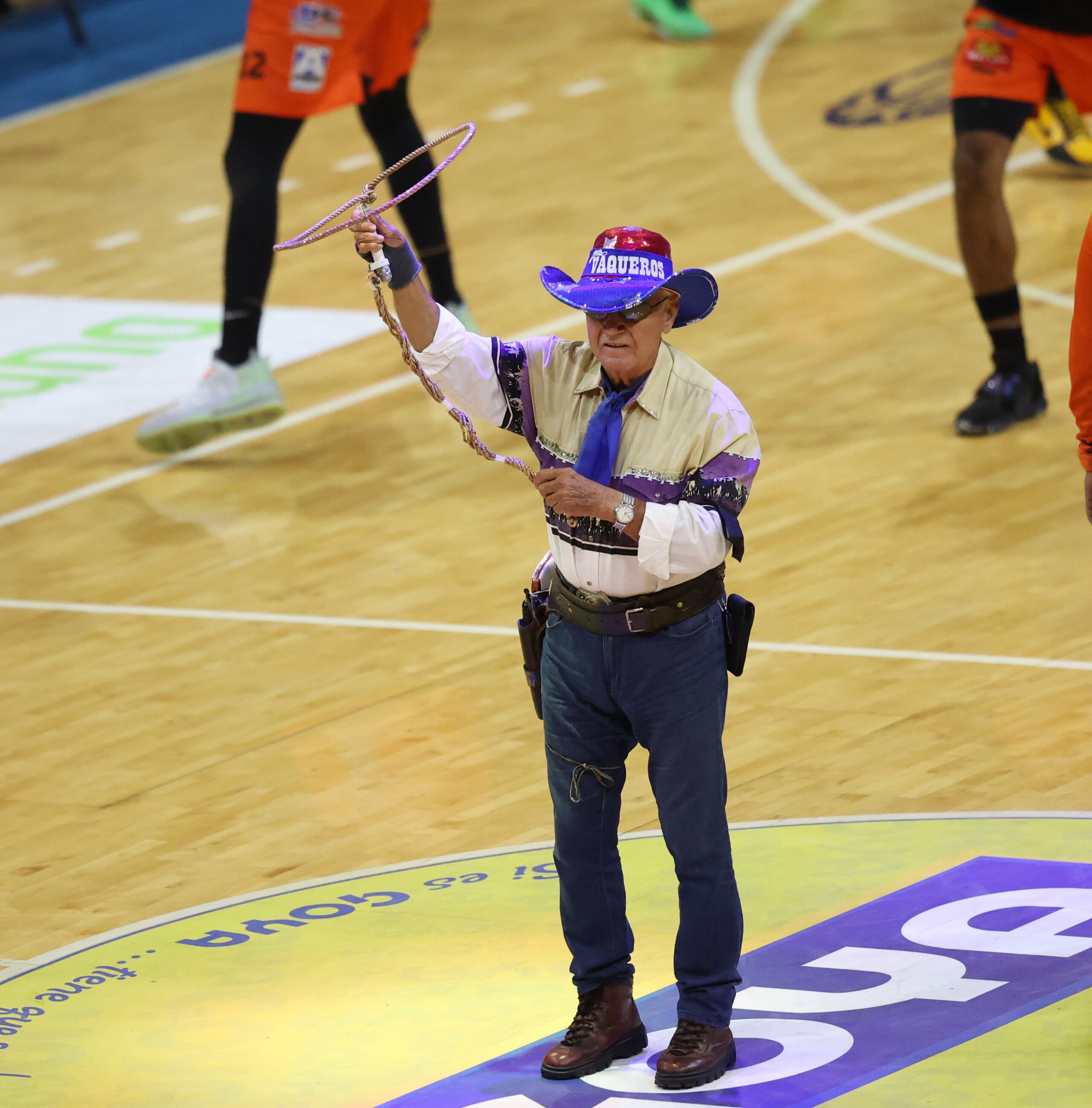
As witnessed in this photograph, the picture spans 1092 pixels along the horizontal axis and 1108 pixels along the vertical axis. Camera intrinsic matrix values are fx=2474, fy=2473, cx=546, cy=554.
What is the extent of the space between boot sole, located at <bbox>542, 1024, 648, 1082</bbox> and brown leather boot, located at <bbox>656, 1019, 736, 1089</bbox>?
0.10 meters

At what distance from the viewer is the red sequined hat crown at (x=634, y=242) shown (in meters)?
4.11

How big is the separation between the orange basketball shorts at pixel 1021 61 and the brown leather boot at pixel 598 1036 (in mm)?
4455

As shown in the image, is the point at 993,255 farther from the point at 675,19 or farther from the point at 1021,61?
the point at 675,19

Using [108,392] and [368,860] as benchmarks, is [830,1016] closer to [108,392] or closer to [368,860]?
[368,860]

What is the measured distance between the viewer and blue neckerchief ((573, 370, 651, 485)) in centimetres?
411

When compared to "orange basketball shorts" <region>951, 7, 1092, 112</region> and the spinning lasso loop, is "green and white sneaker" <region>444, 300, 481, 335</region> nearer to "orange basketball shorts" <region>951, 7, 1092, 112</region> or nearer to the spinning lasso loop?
"orange basketball shorts" <region>951, 7, 1092, 112</region>

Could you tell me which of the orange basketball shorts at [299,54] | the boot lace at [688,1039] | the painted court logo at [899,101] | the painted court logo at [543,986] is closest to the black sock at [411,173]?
the orange basketball shorts at [299,54]

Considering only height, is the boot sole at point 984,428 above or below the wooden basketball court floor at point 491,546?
below

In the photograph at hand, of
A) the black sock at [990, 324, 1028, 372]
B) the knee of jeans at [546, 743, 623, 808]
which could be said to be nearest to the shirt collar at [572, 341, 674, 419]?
the knee of jeans at [546, 743, 623, 808]

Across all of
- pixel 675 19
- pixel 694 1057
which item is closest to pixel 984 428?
pixel 694 1057

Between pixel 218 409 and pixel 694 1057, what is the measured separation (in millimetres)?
4656

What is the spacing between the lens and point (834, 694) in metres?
6.14

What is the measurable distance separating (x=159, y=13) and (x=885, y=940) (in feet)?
44.4

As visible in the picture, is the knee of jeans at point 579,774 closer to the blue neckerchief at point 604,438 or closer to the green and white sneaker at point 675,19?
the blue neckerchief at point 604,438
